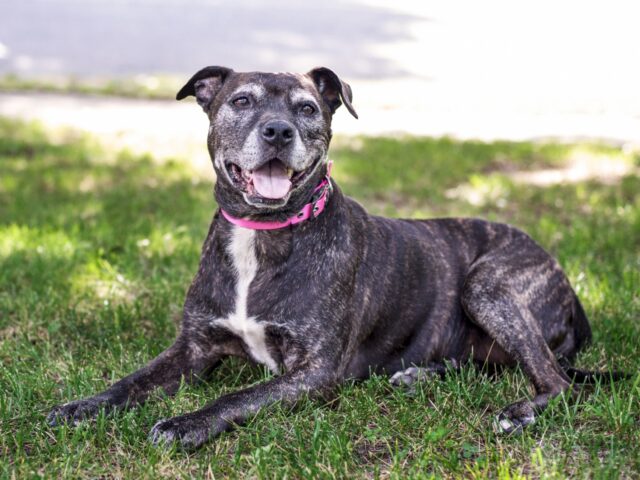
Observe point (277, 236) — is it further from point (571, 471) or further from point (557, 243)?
point (557, 243)

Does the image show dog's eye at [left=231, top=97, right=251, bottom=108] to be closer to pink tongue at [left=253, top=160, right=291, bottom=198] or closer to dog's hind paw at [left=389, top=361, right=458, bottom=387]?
pink tongue at [left=253, top=160, right=291, bottom=198]

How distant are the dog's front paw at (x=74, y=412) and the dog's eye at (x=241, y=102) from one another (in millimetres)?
1627

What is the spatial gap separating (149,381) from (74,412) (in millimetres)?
471

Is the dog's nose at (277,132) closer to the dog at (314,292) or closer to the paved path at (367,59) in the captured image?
the dog at (314,292)

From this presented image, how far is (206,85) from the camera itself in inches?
185

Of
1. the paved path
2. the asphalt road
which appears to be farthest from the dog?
the asphalt road

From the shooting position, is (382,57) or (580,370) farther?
(382,57)

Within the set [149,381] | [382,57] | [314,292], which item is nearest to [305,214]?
[314,292]


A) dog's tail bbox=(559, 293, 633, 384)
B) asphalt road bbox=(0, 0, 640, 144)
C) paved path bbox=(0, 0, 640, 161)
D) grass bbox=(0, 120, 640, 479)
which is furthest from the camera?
asphalt road bbox=(0, 0, 640, 144)

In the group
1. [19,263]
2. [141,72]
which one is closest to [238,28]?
[141,72]

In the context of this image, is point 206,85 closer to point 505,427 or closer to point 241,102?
point 241,102

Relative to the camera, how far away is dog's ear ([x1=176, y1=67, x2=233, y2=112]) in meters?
4.62

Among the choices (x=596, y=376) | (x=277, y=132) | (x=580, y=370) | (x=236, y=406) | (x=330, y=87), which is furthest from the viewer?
(x=330, y=87)

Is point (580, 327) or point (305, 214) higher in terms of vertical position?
point (305, 214)
